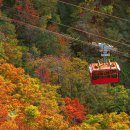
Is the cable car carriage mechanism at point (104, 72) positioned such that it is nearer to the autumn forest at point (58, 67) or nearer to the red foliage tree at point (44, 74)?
the autumn forest at point (58, 67)

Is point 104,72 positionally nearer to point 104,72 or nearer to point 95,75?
point 104,72

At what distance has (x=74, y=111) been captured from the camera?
31.2m

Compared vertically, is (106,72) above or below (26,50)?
above

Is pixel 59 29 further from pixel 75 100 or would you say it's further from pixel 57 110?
pixel 57 110

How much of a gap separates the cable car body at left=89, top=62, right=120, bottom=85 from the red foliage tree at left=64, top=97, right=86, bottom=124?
927 centimetres

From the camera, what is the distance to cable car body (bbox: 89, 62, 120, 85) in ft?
69.4

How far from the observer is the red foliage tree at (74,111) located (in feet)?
101

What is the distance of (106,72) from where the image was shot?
21.3 meters

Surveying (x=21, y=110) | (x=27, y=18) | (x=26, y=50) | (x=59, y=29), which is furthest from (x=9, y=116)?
(x=59, y=29)

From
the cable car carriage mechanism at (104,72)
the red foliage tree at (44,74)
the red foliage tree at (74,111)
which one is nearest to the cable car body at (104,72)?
the cable car carriage mechanism at (104,72)

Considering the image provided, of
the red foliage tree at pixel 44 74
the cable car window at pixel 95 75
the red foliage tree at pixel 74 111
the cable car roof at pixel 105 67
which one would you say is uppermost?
the cable car roof at pixel 105 67

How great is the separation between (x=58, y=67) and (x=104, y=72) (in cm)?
1220

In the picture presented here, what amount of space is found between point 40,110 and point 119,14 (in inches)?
811

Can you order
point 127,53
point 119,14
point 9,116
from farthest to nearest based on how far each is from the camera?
1. point 119,14
2. point 127,53
3. point 9,116
